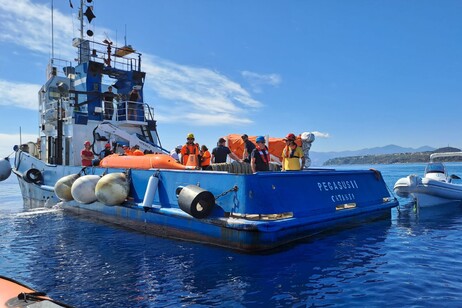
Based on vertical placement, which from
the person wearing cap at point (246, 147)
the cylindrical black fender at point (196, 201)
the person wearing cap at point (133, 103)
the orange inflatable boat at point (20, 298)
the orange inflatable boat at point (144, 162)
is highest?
the person wearing cap at point (133, 103)

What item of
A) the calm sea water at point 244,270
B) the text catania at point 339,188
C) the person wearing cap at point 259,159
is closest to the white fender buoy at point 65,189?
the calm sea water at point 244,270

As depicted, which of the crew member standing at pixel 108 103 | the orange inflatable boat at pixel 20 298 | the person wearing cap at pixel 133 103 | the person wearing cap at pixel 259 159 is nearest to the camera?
the orange inflatable boat at pixel 20 298

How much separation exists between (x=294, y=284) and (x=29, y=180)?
13.6m

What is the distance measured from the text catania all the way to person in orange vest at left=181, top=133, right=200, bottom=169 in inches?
125

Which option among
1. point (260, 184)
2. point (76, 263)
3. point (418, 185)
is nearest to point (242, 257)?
point (260, 184)

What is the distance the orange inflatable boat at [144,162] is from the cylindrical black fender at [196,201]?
1834 millimetres

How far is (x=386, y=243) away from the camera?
7781 millimetres

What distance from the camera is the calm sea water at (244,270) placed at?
192 inches

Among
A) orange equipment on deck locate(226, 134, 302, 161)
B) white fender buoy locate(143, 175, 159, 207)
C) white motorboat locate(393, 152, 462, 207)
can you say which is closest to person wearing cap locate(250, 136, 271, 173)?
white fender buoy locate(143, 175, 159, 207)

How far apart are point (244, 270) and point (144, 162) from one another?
519cm

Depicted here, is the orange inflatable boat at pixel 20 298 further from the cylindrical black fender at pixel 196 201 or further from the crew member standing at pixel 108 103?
the crew member standing at pixel 108 103

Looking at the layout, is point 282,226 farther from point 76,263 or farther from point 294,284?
point 76,263

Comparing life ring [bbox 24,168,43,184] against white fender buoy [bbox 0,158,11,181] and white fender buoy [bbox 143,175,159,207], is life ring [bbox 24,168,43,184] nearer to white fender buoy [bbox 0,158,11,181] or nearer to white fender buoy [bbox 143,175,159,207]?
white fender buoy [bbox 0,158,11,181]

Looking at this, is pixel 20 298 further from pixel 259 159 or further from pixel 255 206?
pixel 259 159
